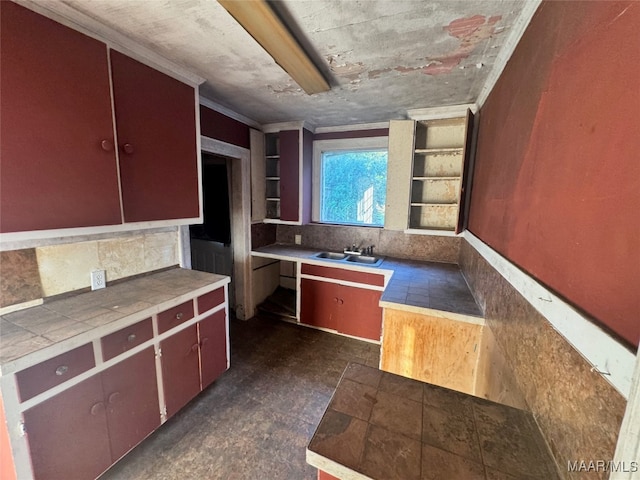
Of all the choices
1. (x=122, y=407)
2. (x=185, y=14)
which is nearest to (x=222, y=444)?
(x=122, y=407)

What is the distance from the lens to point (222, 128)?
2.41 meters

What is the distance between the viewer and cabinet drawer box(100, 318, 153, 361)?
121 cm

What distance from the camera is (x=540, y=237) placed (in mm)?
789

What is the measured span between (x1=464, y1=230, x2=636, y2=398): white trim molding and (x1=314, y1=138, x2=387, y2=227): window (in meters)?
2.19

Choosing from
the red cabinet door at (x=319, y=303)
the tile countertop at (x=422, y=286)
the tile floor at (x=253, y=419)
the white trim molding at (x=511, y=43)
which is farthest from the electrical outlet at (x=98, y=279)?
the white trim molding at (x=511, y=43)

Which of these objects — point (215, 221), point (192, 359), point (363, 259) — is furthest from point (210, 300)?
point (363, 259)

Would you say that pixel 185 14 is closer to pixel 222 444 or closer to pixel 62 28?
pixel 62 28

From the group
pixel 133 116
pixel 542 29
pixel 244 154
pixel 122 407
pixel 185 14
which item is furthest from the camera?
pixel 244 154

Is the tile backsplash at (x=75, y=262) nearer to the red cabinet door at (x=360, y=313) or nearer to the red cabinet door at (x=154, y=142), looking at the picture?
the red cabinet door at (x=154, y=142)

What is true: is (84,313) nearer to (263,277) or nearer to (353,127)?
(263,277)

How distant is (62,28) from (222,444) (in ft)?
7.76

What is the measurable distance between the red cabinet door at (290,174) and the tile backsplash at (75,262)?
1.30 meters

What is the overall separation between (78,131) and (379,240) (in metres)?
2.66

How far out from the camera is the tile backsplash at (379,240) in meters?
2.66
